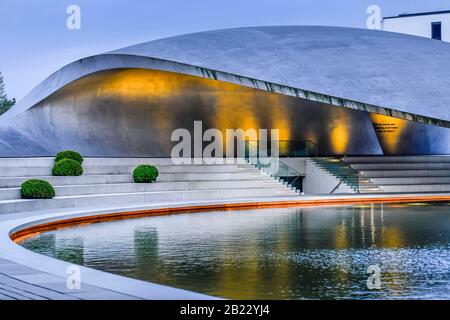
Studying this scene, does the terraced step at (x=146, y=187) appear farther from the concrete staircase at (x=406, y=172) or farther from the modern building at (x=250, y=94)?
the concrete staircase at (x=406, y=172)

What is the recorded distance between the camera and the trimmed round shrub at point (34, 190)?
19375mm

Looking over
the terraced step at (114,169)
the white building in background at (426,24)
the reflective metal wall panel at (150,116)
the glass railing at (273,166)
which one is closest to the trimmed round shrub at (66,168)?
the terraced step at (114,169)

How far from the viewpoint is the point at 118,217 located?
18.4 metres

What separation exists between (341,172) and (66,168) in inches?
392

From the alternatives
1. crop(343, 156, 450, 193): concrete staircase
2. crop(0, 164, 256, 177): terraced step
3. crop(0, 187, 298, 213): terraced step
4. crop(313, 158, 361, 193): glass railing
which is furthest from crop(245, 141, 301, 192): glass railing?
crop(343, 156, 450, 193): concrete staircase

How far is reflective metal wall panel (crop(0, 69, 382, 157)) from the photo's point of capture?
2814 centimetres

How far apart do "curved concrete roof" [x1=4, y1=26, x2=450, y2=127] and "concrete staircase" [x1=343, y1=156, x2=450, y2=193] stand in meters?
4.10

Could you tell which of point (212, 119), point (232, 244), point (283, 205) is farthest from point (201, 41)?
point (232, 244)

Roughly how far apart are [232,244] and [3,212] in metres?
7.41

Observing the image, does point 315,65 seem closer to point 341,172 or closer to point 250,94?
point 341,172

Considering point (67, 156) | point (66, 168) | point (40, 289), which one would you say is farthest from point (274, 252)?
point (67, 156)

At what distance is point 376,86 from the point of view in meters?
24.1

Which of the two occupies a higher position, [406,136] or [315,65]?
[315,65]
